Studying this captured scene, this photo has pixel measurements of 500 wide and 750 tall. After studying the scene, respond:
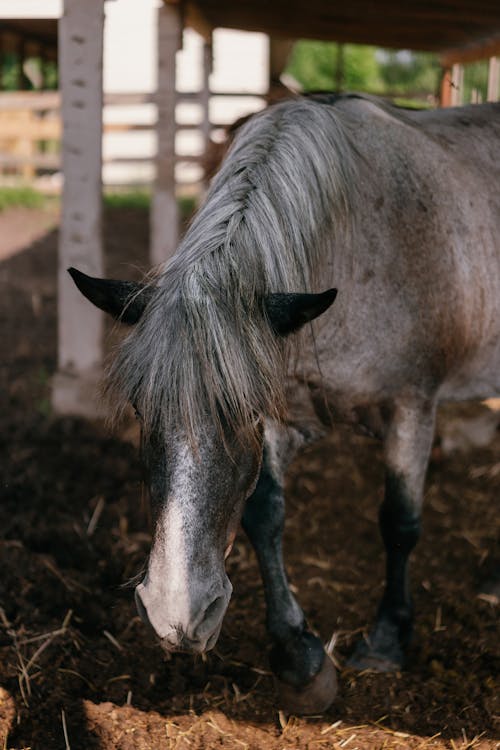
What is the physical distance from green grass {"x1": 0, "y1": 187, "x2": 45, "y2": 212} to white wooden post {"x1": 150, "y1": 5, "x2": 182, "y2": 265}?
7195 mm

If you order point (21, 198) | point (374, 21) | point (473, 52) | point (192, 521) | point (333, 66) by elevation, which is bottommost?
point (21, 198)

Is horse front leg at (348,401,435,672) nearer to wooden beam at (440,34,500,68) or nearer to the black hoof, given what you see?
the black hoof

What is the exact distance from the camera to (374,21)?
5.89 m

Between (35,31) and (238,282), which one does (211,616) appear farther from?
(35,31)

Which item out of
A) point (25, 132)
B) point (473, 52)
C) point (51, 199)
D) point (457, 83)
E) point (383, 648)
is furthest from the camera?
point (25, 132)

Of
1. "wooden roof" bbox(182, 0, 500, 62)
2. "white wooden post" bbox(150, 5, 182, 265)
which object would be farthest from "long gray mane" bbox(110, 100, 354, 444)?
"white wooden post" bbox(150, 5, 182, 265)

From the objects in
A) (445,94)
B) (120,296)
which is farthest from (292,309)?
(445,94)

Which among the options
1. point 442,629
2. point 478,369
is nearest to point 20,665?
point 442,629

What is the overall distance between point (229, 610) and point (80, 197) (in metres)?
2.69

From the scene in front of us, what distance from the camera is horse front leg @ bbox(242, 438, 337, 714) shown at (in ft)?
9.00

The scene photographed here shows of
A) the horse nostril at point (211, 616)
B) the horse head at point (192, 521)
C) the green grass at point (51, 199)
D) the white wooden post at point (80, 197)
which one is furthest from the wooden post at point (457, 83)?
the green grass at point (51, 199)

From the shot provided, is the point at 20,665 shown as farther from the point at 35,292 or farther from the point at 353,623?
the point at 35,292

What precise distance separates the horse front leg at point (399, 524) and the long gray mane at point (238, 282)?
0.69 meters

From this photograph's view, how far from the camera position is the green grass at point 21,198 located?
42.2 ft
